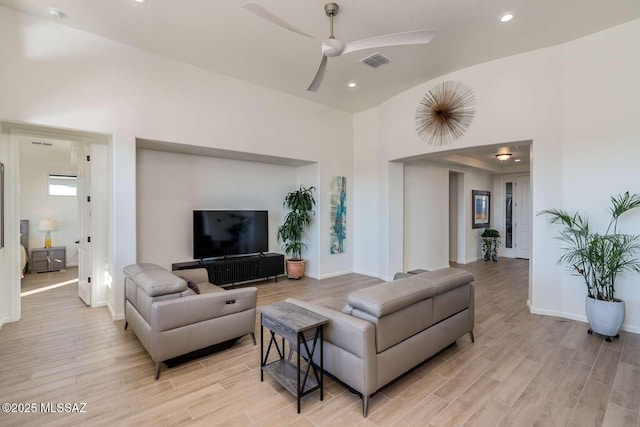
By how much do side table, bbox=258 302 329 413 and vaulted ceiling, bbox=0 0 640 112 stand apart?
3.02 metres

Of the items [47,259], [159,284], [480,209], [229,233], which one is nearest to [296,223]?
[229,233]

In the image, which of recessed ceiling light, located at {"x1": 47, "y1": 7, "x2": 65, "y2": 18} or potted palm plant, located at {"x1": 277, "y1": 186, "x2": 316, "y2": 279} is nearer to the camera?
recessed ceiling light, located at {"x1": 47, "y1": 7, "x2": 65, "y2": 18}

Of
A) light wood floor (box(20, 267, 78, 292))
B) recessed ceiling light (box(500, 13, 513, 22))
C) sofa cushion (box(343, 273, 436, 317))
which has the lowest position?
light wood floor (box(20, 267, 78, 292))

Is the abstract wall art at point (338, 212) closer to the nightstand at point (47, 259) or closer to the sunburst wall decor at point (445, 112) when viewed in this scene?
the sunburst wall decor at point (445, 112)

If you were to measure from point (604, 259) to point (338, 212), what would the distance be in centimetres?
412

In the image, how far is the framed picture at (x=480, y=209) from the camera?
27.3ft

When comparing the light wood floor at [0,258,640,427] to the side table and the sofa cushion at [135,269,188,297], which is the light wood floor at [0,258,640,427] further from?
the sofa cushion at [135,269,188,297]

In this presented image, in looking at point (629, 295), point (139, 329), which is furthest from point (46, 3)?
point (629, 295)

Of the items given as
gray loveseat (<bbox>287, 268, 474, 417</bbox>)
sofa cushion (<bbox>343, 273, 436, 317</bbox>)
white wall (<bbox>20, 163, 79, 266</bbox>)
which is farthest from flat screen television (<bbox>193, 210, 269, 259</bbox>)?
white wall (<bbox>20, 163, 79, 266</bbox>)

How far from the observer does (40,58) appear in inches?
131

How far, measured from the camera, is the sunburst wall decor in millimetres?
4602

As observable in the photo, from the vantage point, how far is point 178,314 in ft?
8.43

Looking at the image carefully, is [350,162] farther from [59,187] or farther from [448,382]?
[59,187]

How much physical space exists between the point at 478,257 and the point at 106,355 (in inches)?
342
